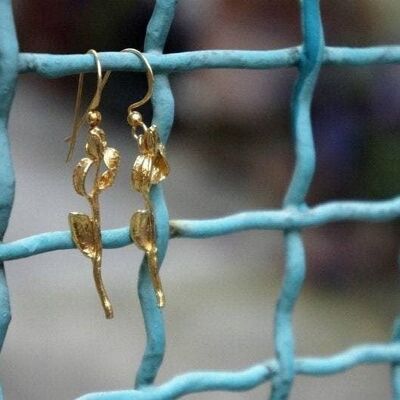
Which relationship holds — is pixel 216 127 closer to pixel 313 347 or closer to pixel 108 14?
pixel 108 14

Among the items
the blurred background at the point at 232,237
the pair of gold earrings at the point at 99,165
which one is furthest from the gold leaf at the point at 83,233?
the blurred background at the point at 232,237

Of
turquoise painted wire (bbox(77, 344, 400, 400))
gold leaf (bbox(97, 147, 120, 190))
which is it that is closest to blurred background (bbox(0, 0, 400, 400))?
turquoise painted wire (bbox(77, 344, 400, 400))

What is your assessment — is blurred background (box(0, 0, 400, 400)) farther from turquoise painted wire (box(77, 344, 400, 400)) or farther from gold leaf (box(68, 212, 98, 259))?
gold leaf (box(68, 212, 98, 259))

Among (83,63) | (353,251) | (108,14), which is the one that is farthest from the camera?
(108,14)

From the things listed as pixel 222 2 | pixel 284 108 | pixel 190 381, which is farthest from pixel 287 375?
pixel 284 108

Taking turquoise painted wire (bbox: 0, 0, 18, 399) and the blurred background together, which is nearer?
turquoise painted wire (bbox: 0, 0, 18, 399)

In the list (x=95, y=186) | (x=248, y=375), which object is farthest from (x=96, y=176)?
(x=248, y=375)

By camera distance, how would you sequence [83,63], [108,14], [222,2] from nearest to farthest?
[83,63] → [222,2] → [108,14]

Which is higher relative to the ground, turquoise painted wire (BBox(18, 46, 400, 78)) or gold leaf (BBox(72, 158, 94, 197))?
turquoise painted wire (BBox(18, 46, 400, 78))
